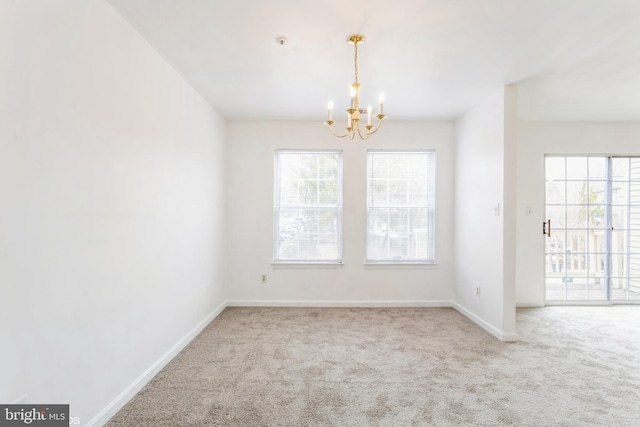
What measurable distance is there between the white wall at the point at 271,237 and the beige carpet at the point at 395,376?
0.63 metres

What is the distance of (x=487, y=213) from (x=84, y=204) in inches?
146

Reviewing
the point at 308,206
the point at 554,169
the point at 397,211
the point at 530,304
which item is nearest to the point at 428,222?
the point at 397,211

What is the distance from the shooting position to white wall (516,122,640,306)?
4445 mm

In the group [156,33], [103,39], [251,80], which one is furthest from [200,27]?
[251,80]

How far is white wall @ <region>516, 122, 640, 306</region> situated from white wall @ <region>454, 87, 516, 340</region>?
101cm

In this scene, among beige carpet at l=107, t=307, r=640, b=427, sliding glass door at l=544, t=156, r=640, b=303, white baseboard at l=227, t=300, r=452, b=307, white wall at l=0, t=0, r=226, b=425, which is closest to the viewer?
white wall at l=0, t=0, r=226, b=425

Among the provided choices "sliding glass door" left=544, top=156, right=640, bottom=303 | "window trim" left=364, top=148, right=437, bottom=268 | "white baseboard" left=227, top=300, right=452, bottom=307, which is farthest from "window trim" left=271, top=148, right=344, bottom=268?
"sliding glass door" left=544, top=156, right=640, bottom=303

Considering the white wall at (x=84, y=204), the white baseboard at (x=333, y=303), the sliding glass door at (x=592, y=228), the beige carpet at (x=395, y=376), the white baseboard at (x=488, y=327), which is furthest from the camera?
the sliding glass door at (x=592, y=228)

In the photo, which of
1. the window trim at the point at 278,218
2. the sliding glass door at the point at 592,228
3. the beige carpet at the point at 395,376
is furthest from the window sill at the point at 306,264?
the sliding glass door at the point at 592,228

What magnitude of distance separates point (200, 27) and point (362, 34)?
45.9 inches

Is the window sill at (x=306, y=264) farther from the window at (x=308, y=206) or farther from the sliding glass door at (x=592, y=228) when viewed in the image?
the sliding glass door at (x=592, y=228)

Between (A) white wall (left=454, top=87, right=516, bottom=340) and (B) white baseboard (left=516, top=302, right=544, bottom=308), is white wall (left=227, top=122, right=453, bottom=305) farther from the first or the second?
(B) white baseboard (left=516, top=302, right=544, bottom=308)

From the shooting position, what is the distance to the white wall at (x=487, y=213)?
10.5ft

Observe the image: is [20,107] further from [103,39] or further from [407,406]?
[407,406]
